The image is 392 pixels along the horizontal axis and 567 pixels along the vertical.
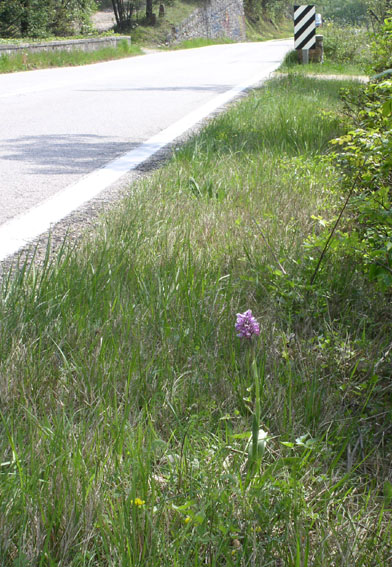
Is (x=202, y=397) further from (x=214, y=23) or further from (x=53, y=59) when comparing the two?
(x=214, y=23)

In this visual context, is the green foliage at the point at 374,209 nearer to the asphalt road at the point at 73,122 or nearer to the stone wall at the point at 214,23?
the asphalt road at the point at 73,122

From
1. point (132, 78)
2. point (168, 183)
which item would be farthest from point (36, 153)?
point (132, 78)

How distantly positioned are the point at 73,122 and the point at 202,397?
5853 mm

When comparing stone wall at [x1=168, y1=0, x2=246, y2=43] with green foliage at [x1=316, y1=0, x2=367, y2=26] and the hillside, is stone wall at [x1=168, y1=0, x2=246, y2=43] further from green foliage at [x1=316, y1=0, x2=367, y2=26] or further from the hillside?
green foliage at [x1=316, y1=0, x2=367, y2=26]

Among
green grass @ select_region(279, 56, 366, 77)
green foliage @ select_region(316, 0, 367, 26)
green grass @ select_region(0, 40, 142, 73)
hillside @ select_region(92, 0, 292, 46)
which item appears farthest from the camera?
green foliage @ select_region(316, 0, 367, 26)

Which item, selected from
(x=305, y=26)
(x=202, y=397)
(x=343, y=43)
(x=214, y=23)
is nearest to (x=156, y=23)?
(x=214, y=23)

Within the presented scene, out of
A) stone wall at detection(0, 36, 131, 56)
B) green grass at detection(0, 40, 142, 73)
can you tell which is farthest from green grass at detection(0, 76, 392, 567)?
stone wall at detection(0, 36, 131, 56)

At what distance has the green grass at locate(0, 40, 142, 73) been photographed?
16.5 m

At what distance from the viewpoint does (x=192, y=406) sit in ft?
5.53

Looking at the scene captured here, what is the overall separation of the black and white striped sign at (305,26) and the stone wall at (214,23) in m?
23.9

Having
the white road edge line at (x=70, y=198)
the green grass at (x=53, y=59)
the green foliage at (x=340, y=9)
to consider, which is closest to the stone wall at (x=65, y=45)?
A: the green grass at (x=53, y=59)

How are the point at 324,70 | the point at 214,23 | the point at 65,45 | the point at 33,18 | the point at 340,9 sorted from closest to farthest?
the point at 324,70, the point at 65,45, the point at 33,18, the point at 214,23, the point at 340,9

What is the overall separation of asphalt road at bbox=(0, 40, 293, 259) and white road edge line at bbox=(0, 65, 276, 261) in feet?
0.17

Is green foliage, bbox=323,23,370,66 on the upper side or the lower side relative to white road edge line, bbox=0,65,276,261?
upper
